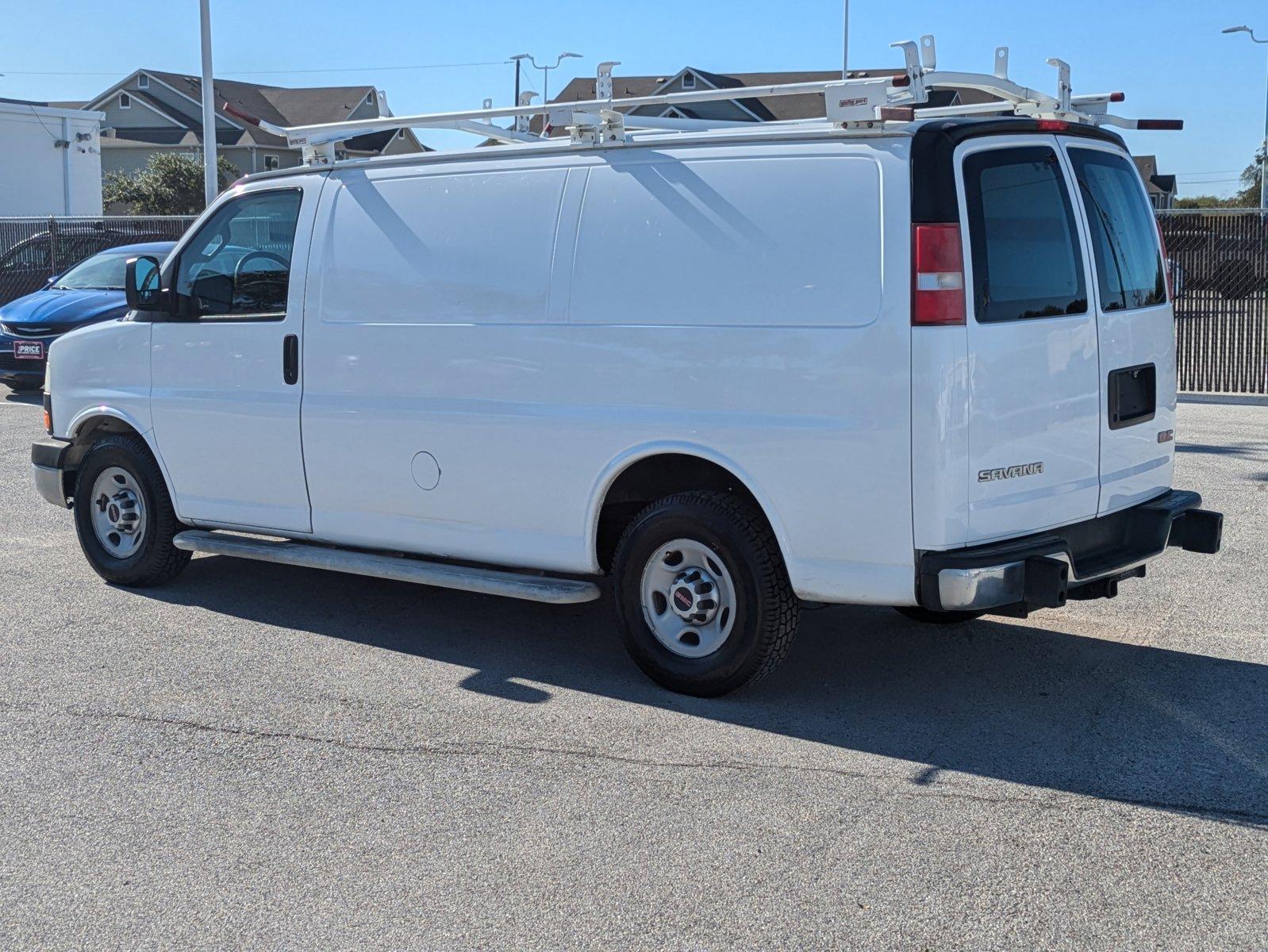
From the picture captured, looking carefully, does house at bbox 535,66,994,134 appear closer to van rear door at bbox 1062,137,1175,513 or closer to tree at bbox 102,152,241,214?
tree at bbox 102,152,241,214

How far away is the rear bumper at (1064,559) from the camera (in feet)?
17.1

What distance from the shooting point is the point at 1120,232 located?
6.02 meters

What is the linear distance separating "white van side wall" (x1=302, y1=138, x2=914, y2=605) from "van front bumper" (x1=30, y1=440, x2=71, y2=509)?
6.65 ft

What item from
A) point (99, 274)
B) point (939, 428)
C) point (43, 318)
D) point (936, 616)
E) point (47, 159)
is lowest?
point (936, 616)

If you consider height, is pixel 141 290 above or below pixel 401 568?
above

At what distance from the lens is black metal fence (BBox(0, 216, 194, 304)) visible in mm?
23578

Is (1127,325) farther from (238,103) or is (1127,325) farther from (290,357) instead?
(238,103)

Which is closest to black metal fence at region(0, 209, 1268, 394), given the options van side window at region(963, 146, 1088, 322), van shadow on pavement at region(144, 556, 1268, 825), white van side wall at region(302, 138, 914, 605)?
van shadow on pavement at region(144, 556, 1268, 825)

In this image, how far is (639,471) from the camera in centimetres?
614

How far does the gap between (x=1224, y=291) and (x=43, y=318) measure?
13.6 m

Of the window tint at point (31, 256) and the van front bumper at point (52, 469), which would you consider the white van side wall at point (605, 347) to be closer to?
the van front bumper at point (52, 469)

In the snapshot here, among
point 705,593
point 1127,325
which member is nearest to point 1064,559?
point 1127,325

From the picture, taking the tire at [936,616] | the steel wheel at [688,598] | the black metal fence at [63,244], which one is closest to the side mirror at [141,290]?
the steel wheel at [688,598]

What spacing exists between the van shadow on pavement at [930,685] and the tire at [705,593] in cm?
16
